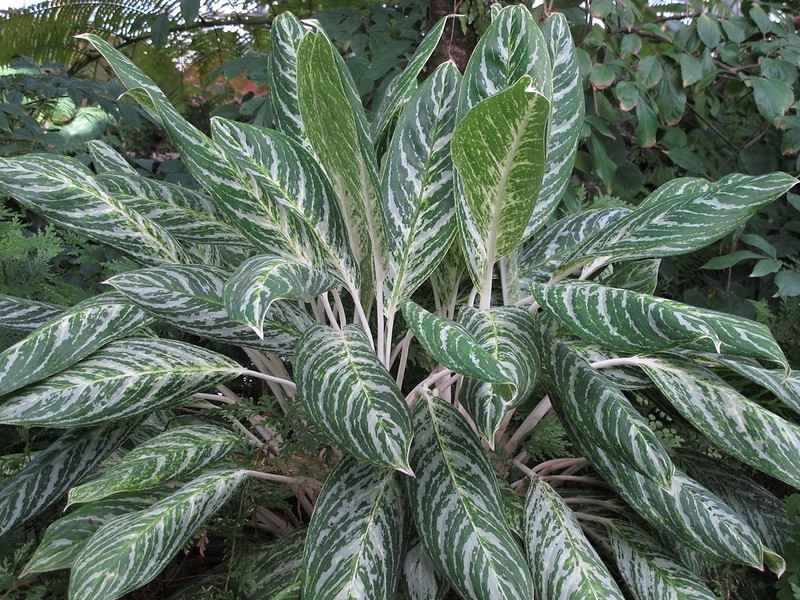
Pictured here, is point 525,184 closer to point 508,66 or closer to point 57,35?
point 508,66

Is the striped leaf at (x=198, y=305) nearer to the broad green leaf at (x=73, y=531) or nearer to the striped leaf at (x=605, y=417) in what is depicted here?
the broad green leaf at (x=73, y=531)

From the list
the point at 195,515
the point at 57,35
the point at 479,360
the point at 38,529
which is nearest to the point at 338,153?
the point at 479,360

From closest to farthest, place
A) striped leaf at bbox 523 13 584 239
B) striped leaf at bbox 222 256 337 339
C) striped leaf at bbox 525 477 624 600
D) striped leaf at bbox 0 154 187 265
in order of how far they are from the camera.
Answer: striped leaf at bbox 222 256 337 339 < striped leaf at bbox 525 477 624 600 < striped leaf at bbox 0 154 187 265 < striped leaf at bbox 523 13 584 239

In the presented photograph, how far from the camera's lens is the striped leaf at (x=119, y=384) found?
2.64ft

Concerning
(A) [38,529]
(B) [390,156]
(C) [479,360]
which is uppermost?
(B) [390,156]

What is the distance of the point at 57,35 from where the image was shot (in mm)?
3402

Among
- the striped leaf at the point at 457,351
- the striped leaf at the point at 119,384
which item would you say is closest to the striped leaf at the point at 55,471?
the striped leaf at the point at 119,384

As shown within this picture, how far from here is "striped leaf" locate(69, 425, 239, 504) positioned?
2.58 feet

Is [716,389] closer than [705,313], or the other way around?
[705,313]

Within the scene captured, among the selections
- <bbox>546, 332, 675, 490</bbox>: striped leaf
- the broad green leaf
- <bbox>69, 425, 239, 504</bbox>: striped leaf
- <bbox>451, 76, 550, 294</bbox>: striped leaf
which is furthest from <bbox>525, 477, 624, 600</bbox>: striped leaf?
the broad green leaf

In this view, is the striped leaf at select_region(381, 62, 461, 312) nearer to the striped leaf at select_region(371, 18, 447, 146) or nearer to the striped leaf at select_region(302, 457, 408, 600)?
the striped leaf at select_region(371, 18, 447, 146)

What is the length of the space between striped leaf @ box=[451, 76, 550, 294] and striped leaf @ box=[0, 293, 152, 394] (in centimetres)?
48

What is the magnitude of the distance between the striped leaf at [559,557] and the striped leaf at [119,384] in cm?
46

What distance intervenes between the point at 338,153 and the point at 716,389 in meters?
0.59
